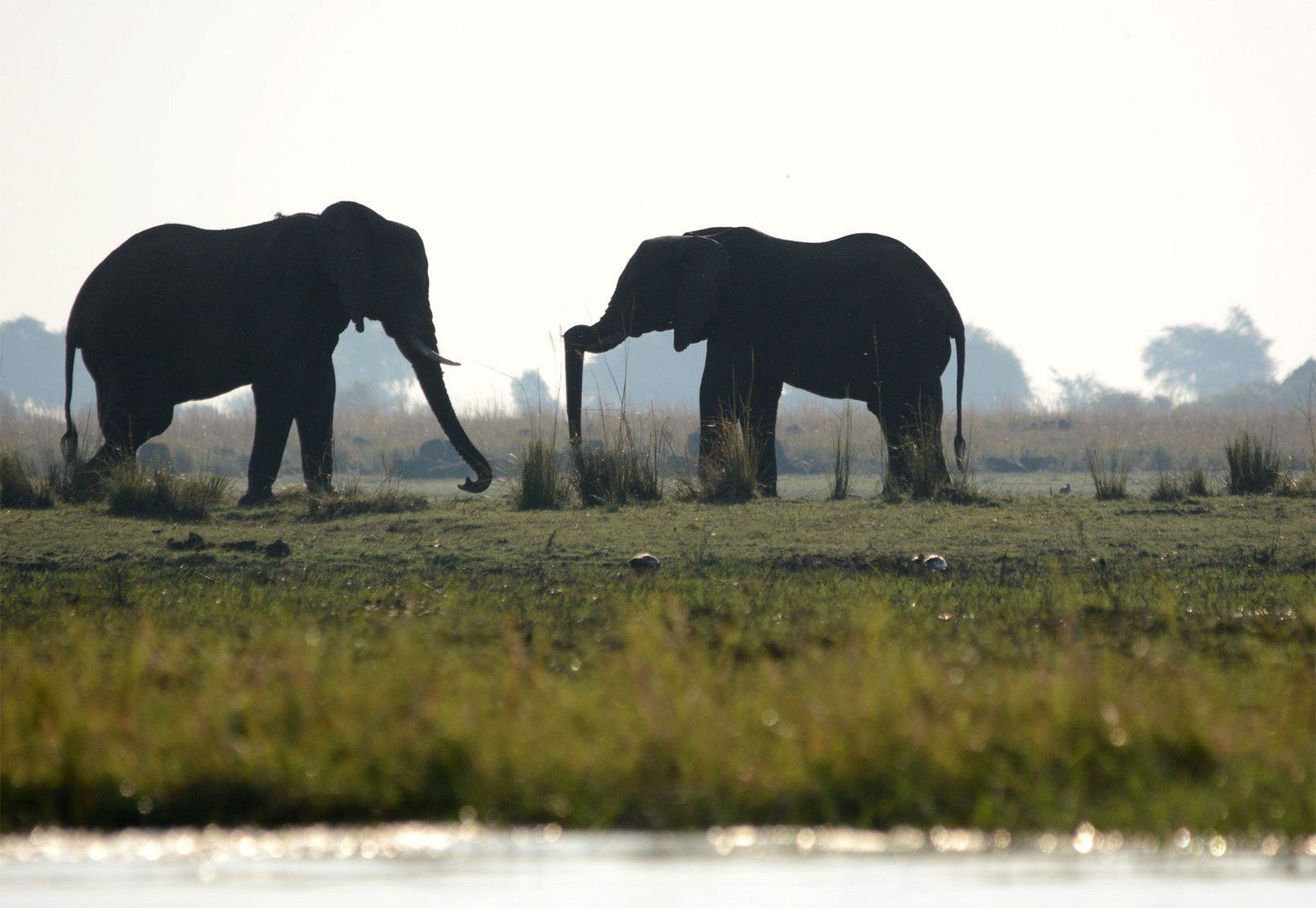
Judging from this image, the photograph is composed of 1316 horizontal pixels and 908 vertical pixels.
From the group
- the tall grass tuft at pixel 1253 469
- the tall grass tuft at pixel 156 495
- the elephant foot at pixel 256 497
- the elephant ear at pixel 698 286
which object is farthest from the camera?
the elephant ear at pixel 698 286

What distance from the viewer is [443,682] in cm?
511

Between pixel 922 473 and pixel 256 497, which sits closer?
pixel 922 473

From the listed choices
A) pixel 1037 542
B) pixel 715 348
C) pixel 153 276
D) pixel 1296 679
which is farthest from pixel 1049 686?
pixel 153 276

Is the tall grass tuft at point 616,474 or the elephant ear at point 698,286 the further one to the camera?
the elephant ear at point 698,286

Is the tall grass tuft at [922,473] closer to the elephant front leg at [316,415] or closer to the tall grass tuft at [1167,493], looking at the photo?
the tall grass tuft at [1167,493]

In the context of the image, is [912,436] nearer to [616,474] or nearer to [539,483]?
[616,474]

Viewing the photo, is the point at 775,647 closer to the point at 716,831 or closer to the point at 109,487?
the point at 716,831

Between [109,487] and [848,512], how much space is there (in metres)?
5.00

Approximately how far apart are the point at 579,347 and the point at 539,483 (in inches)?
110

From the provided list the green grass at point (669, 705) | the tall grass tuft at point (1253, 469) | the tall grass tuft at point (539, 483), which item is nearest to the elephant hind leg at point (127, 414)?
the tall grass tuft at point (539, 483)

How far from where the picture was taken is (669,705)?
470 centimetres

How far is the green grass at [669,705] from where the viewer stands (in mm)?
4254

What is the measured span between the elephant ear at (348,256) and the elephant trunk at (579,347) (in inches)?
66.5

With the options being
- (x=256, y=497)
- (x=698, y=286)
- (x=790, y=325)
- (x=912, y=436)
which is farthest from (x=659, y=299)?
(x=256, y=497)
